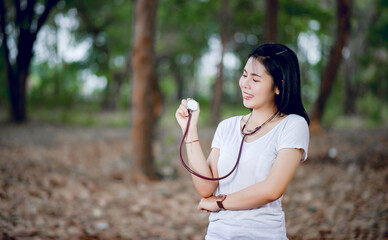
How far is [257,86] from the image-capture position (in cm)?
183

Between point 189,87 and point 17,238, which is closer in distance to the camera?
point 17,238

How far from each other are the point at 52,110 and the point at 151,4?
10.8 meters

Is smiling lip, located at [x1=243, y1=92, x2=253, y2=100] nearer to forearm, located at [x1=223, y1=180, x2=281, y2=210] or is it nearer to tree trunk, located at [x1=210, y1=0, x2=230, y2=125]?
forearm, located at [x1=223, y1=180, x2=281, y2=210]

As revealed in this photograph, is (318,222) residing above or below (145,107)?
below

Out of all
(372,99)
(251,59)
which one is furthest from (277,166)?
(372,99)

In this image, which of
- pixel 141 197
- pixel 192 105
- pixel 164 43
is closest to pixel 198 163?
pixel 192 105

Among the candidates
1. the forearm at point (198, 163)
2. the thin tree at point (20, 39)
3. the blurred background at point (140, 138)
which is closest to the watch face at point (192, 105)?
the forearm at point (198, 163)

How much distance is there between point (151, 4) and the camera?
233 inches

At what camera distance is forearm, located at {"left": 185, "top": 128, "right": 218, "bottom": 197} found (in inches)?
→ 75.3

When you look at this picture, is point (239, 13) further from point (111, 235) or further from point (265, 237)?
point (265, 237)

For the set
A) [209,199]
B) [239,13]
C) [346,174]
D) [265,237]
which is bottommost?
[346,174]

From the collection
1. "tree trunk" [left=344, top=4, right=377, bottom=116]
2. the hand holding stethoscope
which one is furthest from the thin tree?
"tree trunk" [left=344, top=4, right=377, bottom=116]

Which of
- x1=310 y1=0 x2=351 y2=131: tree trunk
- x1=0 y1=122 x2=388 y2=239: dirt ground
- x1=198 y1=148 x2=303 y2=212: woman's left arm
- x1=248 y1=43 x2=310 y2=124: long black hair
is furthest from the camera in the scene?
x1=310 y1=0 x2=351 y2=131: tree trunk

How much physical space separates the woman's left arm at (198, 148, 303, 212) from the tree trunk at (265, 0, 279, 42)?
571 centimetres
